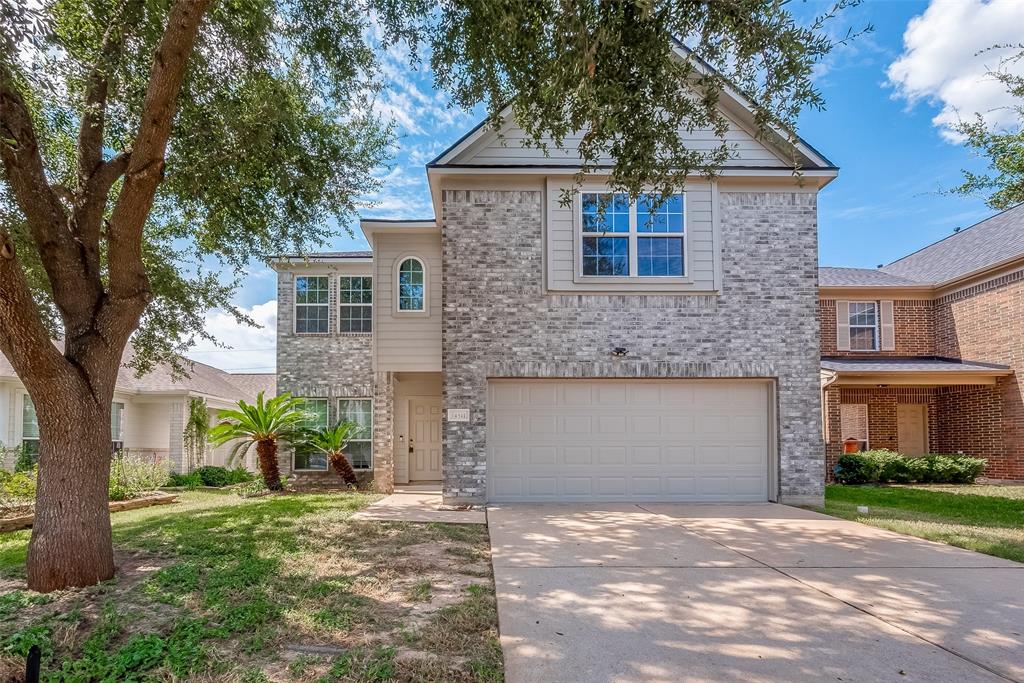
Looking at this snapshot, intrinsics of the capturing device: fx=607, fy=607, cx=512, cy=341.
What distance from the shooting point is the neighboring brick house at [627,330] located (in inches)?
394

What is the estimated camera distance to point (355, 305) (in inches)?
Result: 583

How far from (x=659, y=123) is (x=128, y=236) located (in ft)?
16.9

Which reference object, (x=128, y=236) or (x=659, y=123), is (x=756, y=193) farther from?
(x=128, y=236)

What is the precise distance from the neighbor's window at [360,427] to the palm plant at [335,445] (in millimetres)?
925

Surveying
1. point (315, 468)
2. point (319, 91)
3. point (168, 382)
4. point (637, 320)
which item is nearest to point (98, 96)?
point (319, 91)

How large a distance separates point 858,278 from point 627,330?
10412mm

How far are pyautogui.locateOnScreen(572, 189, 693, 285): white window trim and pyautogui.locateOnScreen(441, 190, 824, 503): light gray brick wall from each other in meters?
0.31

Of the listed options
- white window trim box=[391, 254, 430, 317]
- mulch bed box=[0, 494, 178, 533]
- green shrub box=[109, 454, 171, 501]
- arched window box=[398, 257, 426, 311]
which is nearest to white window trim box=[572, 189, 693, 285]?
white window trim box=[391, 254, 430, 317]

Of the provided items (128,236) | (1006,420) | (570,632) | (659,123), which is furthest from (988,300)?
(128,236)

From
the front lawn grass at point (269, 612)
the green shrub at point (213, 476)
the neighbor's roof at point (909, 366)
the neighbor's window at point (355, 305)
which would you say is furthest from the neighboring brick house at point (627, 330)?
the green shrub at point (213, 476)

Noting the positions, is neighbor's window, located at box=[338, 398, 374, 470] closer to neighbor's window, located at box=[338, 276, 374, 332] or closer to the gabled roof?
neighbor's window, located at box=[338, 276, 374, 332]

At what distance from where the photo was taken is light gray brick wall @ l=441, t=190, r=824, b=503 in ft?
32.8

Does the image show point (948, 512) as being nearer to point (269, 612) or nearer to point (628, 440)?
point (628, 440)

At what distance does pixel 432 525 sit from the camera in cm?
794
